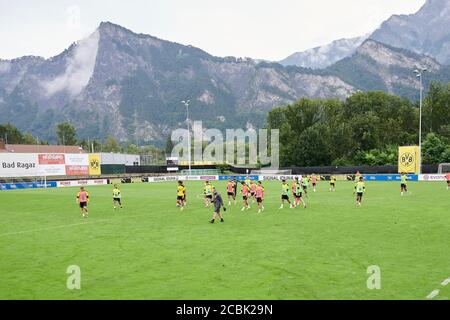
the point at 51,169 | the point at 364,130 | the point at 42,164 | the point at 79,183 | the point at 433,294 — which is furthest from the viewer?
the point at 364,130

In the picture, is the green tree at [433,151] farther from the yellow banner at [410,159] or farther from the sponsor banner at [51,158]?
the sponsor banner at [51,158]

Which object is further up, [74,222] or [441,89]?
[441,89]

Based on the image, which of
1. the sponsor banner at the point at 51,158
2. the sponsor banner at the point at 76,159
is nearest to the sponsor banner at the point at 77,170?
the sponsor banner at the point at 76,159

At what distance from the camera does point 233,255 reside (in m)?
12.5

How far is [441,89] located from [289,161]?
1442 inches

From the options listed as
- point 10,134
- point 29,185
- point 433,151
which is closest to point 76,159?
point 29,185

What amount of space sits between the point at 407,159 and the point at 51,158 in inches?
2129

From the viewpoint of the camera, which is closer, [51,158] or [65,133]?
[51,158]

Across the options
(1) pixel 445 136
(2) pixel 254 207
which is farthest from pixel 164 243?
(1) pixel 445 136

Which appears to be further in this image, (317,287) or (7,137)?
(7,137)

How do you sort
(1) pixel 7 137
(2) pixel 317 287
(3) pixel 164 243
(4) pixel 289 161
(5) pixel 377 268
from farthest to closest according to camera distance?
(1) pixel 7 137, (4) pixel 289 161, (3) pixel 164 243, (5) pixel 377 268, (2) pixel 317 287

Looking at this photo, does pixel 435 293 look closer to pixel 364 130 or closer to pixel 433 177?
pixel 433 177
